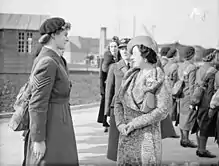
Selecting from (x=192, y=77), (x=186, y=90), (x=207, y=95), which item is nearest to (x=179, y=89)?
(x=186, y=90)

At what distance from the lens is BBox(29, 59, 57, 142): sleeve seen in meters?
2.55

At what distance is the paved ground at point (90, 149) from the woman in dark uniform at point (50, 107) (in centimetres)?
156

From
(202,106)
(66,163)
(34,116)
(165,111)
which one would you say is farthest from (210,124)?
(34,116)

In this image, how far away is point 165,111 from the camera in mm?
2729

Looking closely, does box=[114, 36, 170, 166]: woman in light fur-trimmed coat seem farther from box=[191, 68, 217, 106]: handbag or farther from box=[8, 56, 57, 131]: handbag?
box=[191, 68, 217, 106]: handbag

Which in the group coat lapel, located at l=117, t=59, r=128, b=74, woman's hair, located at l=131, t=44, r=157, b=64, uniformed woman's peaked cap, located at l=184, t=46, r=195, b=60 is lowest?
coat lapel, located at l=117, t=59, r=128, b=74

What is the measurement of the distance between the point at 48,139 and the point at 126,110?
0.58 m

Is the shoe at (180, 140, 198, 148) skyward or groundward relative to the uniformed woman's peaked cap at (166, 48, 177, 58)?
groundward

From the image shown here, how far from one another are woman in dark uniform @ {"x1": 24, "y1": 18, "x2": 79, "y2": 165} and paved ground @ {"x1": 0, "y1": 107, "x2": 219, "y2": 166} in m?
1.56

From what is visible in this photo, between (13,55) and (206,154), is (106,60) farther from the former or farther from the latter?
(206,154)

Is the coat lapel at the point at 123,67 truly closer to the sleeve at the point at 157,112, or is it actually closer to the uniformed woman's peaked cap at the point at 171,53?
the sleeve at the point at 157,112

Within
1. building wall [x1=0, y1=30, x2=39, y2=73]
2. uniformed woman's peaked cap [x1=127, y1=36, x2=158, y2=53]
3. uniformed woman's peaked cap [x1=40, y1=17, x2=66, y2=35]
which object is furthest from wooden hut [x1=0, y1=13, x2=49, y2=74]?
uniformed woman's peaked cap [x1=127, y1=36, x2=158, y2=53]

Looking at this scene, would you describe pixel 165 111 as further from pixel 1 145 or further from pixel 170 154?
pixel 1 145

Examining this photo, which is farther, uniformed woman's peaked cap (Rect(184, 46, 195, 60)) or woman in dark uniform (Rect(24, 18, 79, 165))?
uniformed woman's peaked cap (Rect(184, 46, 195, 60))
